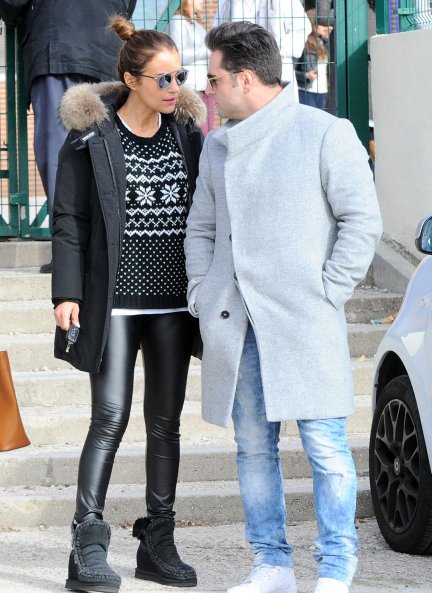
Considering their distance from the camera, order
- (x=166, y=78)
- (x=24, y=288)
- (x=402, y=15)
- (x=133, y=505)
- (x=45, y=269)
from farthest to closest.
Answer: (x=402, y=15)
(x=45, y=269)
(x=24, y=288)
(x=133, y=505)
(x=166, y=78)

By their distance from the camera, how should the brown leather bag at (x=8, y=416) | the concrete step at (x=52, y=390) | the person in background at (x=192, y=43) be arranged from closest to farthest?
1. the brown leather bag at (x=8, y=416)
2. the concrete step at (x=52, y=390)
3. the person in background at (x=192, y=43)

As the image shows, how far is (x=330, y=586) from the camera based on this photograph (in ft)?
14.3

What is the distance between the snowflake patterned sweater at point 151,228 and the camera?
4766mm

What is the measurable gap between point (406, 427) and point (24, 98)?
4.79 meters

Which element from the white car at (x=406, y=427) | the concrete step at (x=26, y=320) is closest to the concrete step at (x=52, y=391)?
the concrete step at (x=26, y=320)

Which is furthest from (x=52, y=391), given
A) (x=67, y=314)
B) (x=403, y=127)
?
(x=403, y=127)

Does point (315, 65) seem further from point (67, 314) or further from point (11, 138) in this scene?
point (67, 314)

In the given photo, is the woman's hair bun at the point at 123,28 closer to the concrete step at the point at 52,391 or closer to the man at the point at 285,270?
the man at the point at 285,270

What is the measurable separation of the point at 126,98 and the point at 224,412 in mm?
1315

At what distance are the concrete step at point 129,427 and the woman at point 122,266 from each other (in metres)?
1.79

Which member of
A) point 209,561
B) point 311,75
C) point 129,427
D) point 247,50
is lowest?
point 209,561

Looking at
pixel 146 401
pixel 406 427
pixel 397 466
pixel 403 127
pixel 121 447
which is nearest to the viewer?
pixel 146 401

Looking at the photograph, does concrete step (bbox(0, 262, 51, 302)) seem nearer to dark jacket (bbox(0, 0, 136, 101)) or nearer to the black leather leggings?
dark jacket (bbox(0, 0, 136, 101))

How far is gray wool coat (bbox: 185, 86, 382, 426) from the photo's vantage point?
433 centimetres
